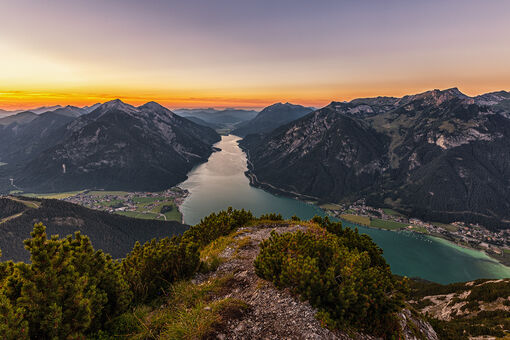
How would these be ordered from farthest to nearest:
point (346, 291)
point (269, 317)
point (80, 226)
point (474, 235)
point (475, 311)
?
point (474, 235), point (80, 226), point (475, 311), point (269, 317), point (346, 291)

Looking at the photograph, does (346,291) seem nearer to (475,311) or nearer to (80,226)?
(475,311)

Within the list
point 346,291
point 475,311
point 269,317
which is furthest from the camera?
point 475,311

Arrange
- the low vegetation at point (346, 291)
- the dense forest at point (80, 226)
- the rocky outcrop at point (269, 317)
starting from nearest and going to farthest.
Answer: the rocky outcrop at point (269, 317)
the low vegetation at point (346, 291)
the dense forest at point (80, 226)

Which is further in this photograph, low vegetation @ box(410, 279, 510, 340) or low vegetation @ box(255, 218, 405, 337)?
low vegetation @ box(410, 279, 510, 340)

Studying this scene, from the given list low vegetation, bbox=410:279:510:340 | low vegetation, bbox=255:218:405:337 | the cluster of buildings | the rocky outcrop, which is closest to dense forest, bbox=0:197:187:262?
the rocky outcrop

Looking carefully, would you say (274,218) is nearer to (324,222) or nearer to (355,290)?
(324,222)

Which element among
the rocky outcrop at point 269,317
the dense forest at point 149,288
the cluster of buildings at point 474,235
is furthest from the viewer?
the cluster of buildings at point 474,235

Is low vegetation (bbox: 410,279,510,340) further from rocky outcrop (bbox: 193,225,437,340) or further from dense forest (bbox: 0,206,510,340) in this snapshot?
rocky outcrop (bbox: 193,225,437,340)

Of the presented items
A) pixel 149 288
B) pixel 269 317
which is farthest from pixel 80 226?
pixel 269 317

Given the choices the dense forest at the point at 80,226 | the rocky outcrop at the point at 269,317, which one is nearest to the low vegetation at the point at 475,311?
the rocky outcrop at the point at 269,317

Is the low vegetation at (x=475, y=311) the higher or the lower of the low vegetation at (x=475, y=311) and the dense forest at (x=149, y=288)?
the lower

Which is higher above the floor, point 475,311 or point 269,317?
point 269,317

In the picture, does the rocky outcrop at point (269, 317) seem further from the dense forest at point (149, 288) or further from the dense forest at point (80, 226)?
the dense forest at point (80, 226)

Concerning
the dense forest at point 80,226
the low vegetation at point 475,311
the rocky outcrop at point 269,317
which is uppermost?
the rocky outcrop at point 269,317
